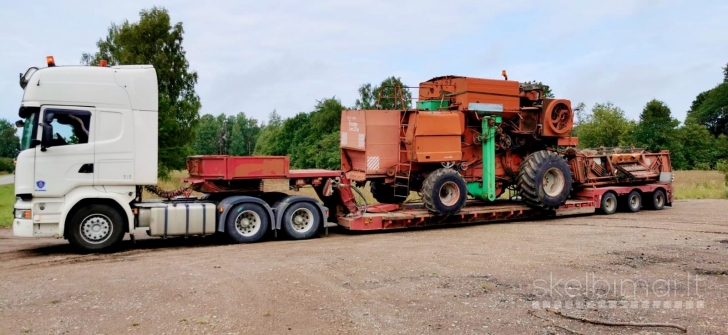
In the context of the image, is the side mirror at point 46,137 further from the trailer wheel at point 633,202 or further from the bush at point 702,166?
the bush at point 702,166

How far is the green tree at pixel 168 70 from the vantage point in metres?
31.9

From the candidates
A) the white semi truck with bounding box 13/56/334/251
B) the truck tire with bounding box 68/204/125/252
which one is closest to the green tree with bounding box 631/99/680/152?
the white semi truck with bounding box 13/56/334/251

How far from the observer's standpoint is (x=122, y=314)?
6.34 m

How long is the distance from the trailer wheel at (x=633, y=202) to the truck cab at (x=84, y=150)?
13.4 meters

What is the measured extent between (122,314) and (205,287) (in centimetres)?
136

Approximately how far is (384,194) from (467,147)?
2.53 metres

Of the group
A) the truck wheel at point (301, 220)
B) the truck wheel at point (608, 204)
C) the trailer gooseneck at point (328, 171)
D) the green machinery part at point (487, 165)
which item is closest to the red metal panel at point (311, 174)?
the trailer gooseneck at point (328, 171)

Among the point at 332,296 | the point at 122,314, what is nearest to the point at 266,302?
the point at 332,296

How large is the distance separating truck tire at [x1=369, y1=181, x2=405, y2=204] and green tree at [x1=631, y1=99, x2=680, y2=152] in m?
51.2

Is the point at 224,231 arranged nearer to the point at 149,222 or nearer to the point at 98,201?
the point at 149,222

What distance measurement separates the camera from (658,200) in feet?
59.8

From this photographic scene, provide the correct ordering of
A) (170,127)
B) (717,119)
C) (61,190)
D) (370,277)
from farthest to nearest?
(717,119) → (170,127) → (61,190) → (370,277)

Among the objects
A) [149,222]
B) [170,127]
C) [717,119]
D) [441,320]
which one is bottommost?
[441,320]

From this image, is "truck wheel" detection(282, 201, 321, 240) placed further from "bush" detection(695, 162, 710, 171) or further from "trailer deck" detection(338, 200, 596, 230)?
"bush" detection(695, 162, 710, 171)
